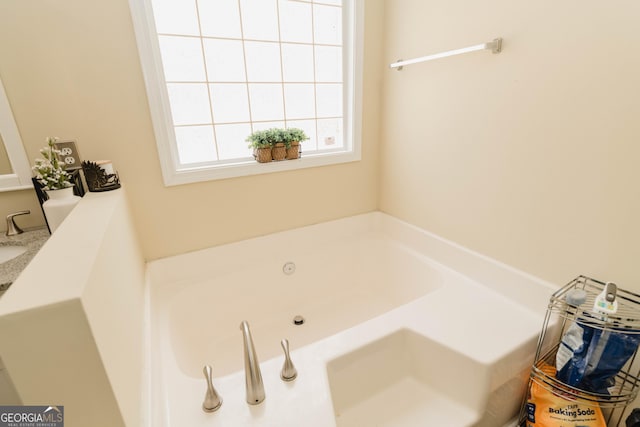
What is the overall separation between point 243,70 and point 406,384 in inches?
72.7

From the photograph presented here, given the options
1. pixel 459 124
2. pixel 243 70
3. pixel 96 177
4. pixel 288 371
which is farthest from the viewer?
pixel 243 70

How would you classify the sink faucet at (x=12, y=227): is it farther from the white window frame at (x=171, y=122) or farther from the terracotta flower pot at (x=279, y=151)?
the terracotta flower pot at (x=279, y=151)

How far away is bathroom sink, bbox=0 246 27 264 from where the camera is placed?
1.19m


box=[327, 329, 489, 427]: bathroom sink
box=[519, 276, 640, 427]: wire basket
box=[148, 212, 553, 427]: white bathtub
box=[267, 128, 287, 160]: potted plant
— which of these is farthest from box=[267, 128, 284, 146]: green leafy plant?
box=[519, 276, 640, 427]: wire basket

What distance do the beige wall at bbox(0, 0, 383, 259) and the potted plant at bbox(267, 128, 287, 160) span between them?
133 millimetres

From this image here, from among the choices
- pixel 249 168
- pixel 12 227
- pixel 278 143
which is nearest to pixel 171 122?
pixel 249 168

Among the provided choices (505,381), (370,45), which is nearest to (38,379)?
(505,381)

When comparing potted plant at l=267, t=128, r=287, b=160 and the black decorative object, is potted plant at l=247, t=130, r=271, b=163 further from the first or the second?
the black decorative object

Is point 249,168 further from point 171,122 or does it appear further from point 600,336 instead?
point 600,336

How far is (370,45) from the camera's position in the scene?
195cm

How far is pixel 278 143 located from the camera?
5.96 ft

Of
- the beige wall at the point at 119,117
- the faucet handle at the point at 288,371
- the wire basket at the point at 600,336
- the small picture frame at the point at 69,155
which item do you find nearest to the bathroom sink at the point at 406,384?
the faucet handle at the point at 288,371

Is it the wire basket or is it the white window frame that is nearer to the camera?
the wire basket

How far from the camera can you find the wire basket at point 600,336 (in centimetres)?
99
